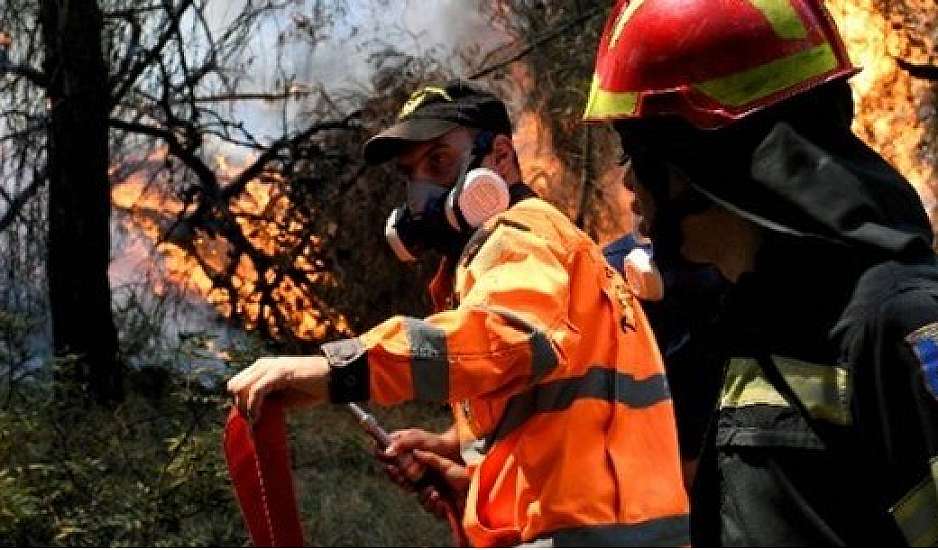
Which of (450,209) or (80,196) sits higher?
(80,196)

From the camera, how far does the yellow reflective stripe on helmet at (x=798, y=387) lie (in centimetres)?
150

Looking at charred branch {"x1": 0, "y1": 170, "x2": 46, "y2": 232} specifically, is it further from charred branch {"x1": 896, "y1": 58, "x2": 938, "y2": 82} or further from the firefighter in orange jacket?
the firefighter in orange jacket

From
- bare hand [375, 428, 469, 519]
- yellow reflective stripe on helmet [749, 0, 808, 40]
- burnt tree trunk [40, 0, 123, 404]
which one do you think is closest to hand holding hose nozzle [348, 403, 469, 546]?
bare hand [375, 428, 469, 519]

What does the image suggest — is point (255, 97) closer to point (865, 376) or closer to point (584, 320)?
point (584, 320)

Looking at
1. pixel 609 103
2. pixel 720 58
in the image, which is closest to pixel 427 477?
pixel 609 103

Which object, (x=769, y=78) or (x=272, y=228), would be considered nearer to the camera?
(x=769, y=78)

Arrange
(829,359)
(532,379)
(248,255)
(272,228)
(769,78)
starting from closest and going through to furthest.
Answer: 1. (829,359)
2. (769,78)
3. (532,379)
4. (248,255)
5. (272,228)

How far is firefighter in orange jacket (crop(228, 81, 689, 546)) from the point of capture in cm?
249

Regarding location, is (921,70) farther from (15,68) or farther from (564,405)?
(564,405)

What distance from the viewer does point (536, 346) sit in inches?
100

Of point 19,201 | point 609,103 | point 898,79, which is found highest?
point 898,79

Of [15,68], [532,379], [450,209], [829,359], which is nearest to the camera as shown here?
[829,359]

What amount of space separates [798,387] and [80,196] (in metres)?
8.58

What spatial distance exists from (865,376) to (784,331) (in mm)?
153
